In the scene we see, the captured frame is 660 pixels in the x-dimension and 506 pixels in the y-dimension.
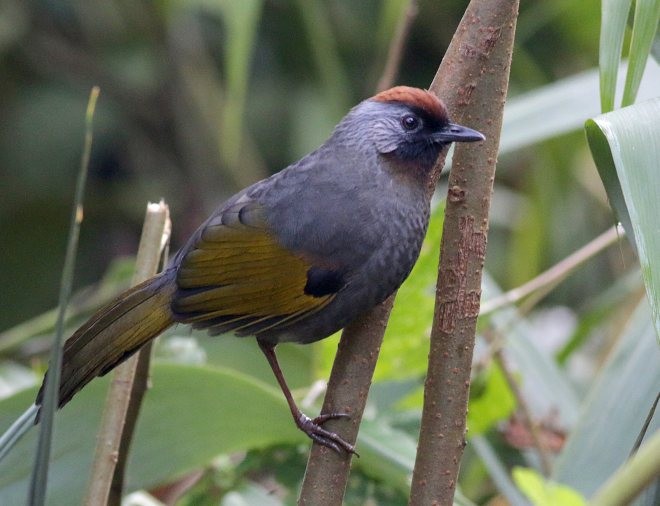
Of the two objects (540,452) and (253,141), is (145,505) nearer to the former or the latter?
(540,452)

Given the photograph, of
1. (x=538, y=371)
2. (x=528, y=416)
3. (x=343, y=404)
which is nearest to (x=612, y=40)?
(x=343, y=404)

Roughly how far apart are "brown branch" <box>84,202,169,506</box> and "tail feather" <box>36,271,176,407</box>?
0.05 metres

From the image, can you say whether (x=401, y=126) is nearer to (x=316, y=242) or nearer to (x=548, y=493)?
(x=316, y=242)

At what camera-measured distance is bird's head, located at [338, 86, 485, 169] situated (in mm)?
1999

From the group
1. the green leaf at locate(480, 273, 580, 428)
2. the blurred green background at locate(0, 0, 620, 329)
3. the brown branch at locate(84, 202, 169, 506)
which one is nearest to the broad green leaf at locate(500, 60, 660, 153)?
the green leaf at locate(480, 273, 580, 428)

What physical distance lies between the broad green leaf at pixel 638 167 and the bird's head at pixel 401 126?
0.78 metres

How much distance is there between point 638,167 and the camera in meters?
1.12

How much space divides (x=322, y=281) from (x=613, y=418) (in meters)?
0.60

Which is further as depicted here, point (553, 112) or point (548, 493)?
point (553, 112)

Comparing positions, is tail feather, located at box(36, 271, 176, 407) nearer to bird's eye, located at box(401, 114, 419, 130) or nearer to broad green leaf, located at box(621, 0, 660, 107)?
bird's eye, located at box(401, 114, 419, 130)

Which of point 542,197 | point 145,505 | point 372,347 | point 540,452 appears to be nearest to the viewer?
point 372,347

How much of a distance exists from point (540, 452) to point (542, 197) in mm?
1594

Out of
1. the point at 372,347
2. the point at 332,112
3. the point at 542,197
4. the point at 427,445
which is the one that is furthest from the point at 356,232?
the point at 332,112

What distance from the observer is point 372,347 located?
1.61 metres
